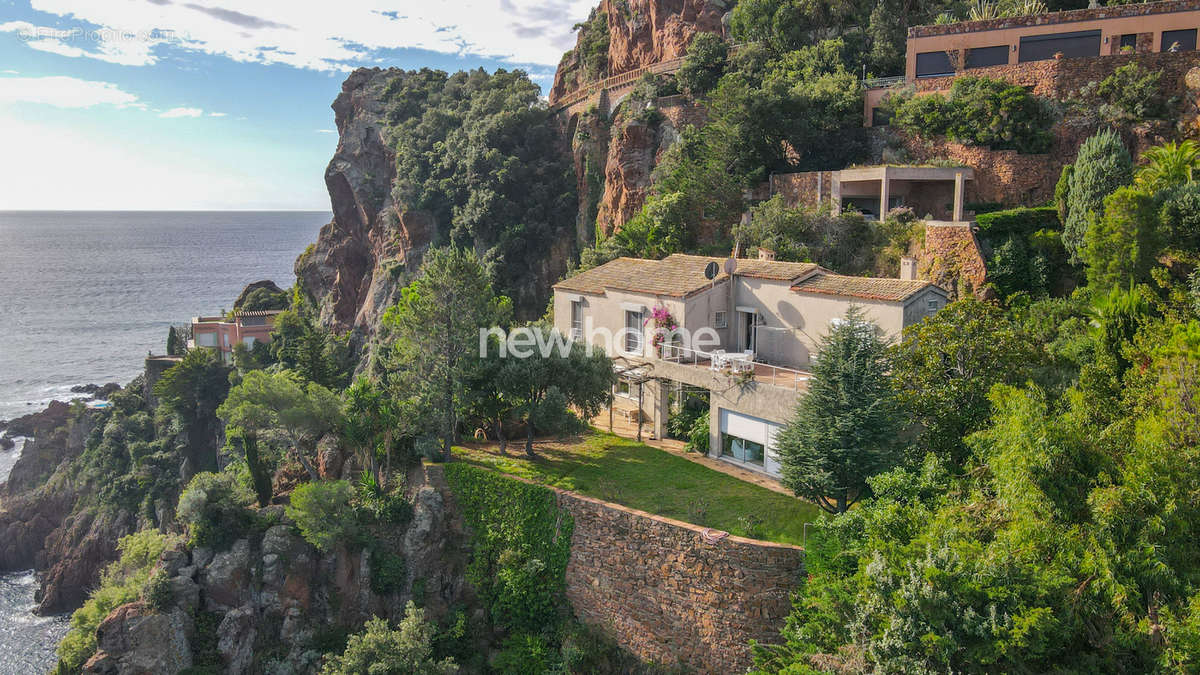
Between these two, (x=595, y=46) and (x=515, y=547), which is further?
(x=595, y=46)

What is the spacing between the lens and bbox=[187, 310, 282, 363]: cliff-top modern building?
60344 mm

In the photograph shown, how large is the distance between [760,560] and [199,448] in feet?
140

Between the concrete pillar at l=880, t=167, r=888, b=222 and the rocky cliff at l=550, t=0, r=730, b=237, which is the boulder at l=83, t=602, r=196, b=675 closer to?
the rocky cliff at l=550, t=0, r=730, b=237

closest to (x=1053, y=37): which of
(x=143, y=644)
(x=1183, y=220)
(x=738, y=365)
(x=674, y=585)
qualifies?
(x=1183, y=220)

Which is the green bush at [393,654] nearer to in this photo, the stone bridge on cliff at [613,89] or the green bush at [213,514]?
the green bush at [213,514]

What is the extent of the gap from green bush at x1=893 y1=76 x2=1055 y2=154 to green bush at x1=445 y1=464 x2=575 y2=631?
23802 mm

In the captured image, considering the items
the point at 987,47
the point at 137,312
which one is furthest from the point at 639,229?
the point at 137,312

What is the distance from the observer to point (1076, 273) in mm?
24391

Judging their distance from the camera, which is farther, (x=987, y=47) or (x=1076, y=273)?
(x=987, y=47)

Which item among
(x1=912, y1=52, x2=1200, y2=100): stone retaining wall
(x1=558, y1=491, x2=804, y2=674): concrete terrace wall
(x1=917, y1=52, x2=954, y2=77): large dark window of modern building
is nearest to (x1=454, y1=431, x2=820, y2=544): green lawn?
(x1=558, y1=491, x2=804, y2=674): concrete terrace wall

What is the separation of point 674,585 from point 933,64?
30538 mm

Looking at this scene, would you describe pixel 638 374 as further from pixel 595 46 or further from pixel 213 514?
pixel 595 46

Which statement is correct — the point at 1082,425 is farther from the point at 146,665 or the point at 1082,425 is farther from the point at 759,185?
the point at 146,665

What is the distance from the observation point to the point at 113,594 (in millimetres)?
27516
